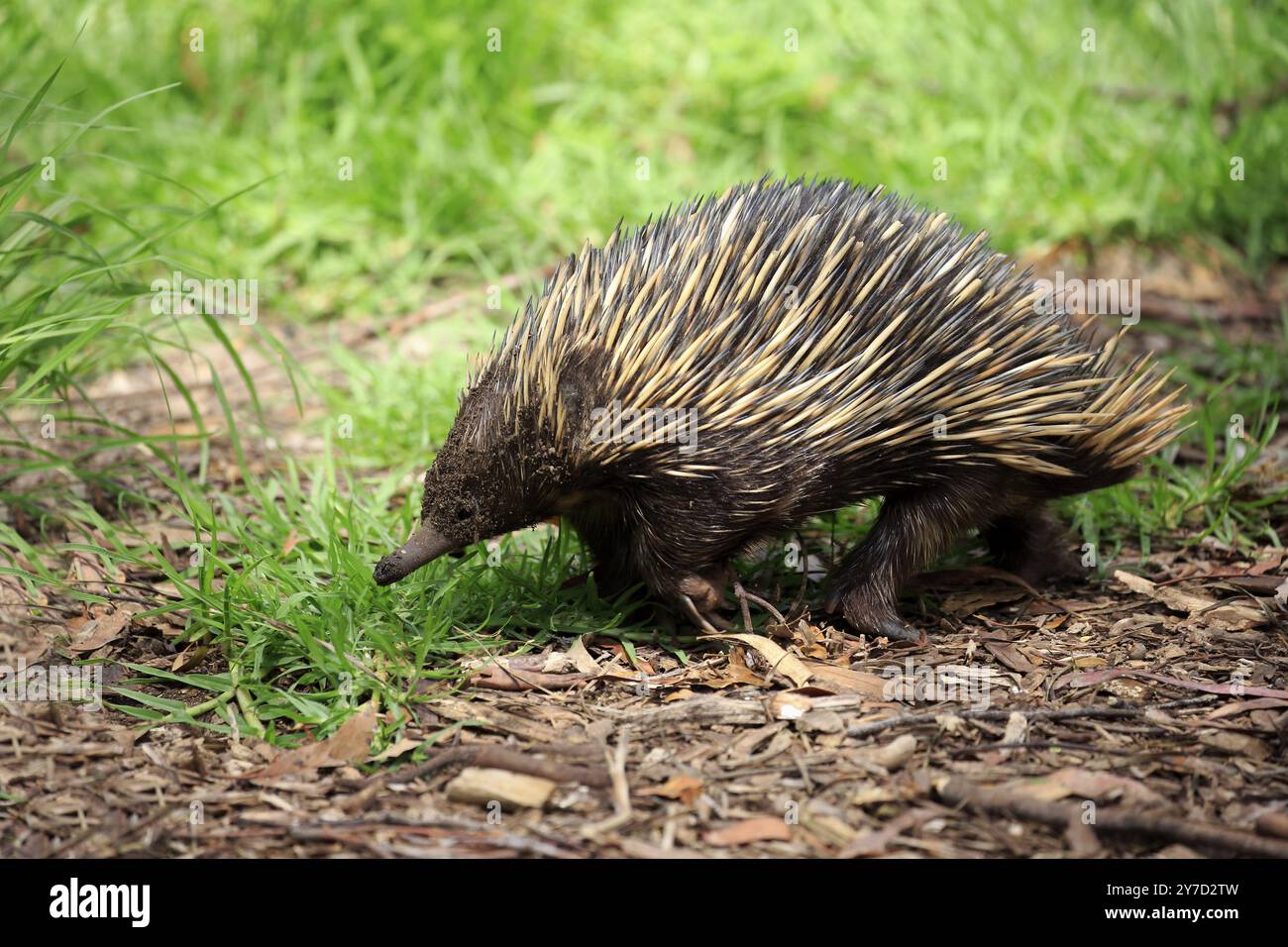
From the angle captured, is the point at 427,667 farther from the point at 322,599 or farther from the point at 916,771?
the point at 916,771

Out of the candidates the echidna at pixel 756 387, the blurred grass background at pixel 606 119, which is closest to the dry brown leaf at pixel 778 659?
the echidna at pixel 756 387

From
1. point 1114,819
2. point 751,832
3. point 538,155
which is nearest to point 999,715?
point 1114,819

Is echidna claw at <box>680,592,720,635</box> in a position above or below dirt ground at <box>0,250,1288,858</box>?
above

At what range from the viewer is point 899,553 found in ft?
14.0

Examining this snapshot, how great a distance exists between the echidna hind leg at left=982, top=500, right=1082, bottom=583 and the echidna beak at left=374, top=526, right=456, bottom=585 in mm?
1913

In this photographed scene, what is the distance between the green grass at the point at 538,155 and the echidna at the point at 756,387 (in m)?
0.77

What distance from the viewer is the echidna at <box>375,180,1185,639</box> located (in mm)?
3805

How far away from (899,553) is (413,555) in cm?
153

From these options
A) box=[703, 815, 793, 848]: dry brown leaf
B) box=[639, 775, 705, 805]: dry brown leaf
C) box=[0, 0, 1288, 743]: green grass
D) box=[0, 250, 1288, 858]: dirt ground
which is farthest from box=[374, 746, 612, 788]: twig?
box=[0, 0, 1288, 743]: green grass

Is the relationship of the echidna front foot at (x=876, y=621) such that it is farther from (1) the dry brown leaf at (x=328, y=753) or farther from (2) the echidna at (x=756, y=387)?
(1) the dry brown leaf at (x=328, y=753)

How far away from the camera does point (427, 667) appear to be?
394cm

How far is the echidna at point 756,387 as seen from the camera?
3.80m

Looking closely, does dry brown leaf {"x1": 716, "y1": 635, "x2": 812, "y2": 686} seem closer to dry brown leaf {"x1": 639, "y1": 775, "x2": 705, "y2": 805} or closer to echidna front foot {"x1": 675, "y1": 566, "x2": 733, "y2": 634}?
echidna front foot {"x1": 675, "y1": 566, "x2": 733, "y2": 634}

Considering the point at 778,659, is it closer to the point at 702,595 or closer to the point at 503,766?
the point at 702,595
